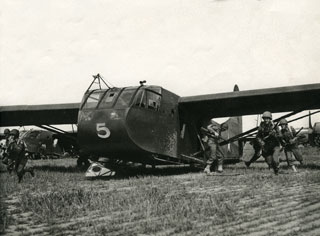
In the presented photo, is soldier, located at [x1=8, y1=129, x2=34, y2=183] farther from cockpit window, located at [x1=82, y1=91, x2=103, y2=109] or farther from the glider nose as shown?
cockpit window, located at [x1=82, y1=91, x2=103, y2=109]

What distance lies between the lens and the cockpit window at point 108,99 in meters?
10.3

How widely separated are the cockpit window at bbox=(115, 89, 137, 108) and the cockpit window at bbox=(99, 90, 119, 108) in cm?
17

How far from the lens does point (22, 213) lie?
5570 mm

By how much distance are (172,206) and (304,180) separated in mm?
4532

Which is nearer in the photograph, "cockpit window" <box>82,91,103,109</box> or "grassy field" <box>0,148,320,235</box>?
"grassy field" <box>0,148,320,235</box>

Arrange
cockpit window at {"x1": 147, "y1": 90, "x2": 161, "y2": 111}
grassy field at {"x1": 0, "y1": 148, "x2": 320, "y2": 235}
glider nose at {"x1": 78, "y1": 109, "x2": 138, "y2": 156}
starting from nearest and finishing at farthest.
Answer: grassy field at {"x1": 0, "y1": 148, "x2": 320, "y2": 235} → glider nose at {"x1": 78, "y1": 109, "x2": 138, "y2": 156} → cockpit window at {"x1": 147, "y1": 90, "x2": 161, "y2": 111}

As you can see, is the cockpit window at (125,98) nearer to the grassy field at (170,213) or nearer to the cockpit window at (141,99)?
the cockpit window at (141,99)

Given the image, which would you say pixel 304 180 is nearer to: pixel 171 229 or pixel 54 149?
pixel 171 229

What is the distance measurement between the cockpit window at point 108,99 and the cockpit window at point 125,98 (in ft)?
0.57

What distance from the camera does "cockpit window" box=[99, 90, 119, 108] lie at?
10.3 meters

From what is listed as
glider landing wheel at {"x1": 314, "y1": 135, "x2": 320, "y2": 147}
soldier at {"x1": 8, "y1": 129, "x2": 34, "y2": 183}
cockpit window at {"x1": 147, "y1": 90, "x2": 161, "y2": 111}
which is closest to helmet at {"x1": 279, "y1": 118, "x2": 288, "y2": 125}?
cockpit window at {"x1": 147, "y1": 90, "x2": 161, "y2": 111}

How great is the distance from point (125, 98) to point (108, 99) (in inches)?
19.1

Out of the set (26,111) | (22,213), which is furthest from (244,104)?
(22,213)

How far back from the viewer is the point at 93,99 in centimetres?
1073
